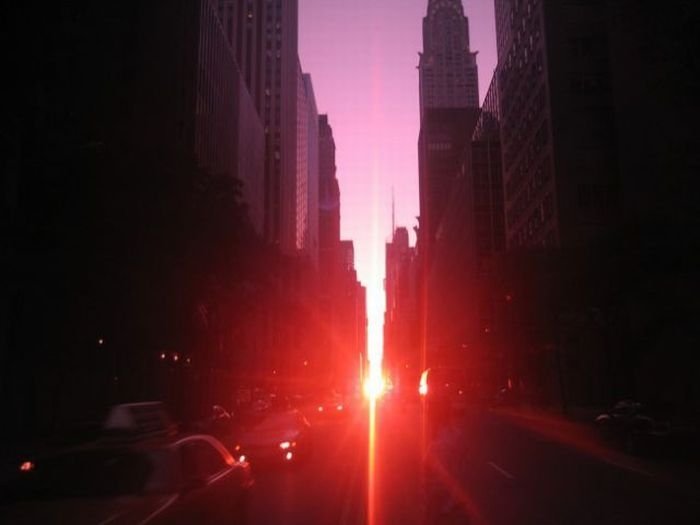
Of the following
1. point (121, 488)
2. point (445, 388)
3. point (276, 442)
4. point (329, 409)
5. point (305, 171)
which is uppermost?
point (305, 171)

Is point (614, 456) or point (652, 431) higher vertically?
point (652, 431)

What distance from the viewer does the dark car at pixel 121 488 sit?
588 cm

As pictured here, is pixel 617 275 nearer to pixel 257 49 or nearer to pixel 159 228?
pixel 159 228

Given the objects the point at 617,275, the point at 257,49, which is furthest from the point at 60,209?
the point at 257,49

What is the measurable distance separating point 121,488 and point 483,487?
27.6ft

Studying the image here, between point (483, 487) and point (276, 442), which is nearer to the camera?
point (483, 487)

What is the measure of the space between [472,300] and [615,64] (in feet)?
165

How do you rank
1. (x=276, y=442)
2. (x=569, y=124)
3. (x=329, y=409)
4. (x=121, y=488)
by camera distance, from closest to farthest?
1. (x=121, y=488)
2. (x=276, y=442)
3. (x=329, y=409)
4. (x=569, y=124)

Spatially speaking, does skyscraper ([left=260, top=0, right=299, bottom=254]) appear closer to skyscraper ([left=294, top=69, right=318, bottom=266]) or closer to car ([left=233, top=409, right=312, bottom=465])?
skyscraper ([left=294, top=69, right=318, bottom=266])

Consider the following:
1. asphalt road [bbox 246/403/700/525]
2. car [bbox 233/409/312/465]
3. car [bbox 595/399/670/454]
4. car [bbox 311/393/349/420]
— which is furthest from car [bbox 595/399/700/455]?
car [bbox 311/393/349/420]

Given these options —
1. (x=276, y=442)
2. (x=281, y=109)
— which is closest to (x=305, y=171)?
(x=281, y=109)

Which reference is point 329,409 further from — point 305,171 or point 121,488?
point 305,171

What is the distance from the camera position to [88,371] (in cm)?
3906

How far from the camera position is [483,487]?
13.7 meters
